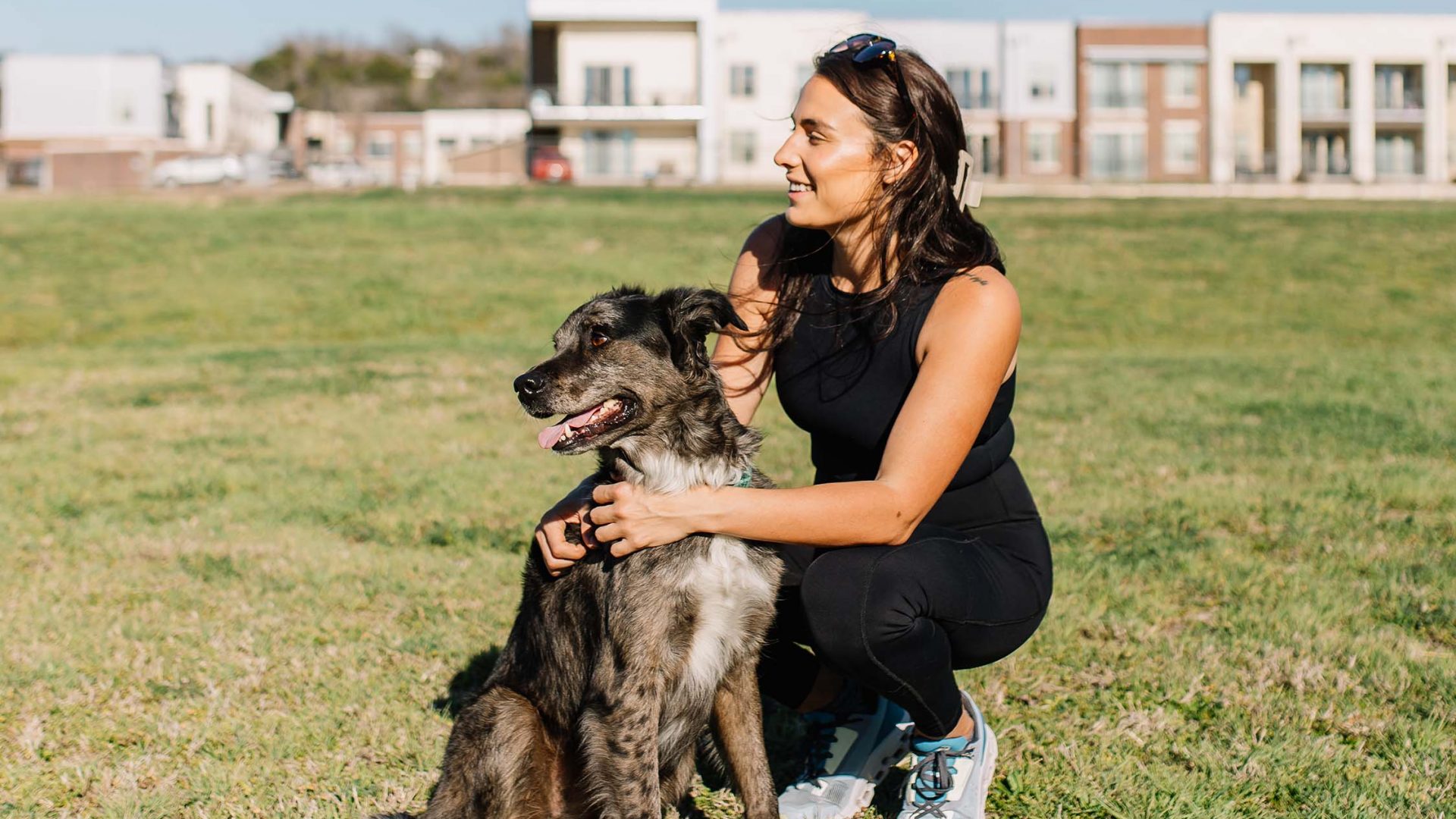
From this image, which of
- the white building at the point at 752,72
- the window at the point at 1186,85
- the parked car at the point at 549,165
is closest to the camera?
the parked car at the point at 549,165

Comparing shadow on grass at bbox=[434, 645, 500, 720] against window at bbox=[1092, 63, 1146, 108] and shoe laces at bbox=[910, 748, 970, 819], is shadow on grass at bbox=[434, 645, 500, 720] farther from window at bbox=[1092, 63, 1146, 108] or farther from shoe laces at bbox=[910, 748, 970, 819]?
window at bbox=[1092, 63, 1146, 108]

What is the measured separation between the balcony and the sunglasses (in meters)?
48.3

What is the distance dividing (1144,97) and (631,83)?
2237cm

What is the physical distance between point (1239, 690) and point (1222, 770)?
640 mm

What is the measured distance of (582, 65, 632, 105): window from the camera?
167ft

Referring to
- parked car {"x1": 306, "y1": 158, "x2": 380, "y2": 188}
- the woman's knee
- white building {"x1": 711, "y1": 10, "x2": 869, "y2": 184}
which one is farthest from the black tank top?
parked car {"x1": 306, "y1": 158, "x2": 380, "y2": 188}

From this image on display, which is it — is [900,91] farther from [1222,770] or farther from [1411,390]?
[1411,390]

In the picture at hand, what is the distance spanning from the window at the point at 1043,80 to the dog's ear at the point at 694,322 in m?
55.5

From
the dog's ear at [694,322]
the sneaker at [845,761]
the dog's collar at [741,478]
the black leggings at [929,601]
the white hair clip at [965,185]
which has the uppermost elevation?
the white hair clip at [965,185]

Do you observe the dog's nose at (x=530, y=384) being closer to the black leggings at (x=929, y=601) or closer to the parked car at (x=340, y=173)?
the black leggings at (x=929, y=601)

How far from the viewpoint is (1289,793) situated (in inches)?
139

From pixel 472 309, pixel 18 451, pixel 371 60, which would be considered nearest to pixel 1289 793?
pixel 18 451

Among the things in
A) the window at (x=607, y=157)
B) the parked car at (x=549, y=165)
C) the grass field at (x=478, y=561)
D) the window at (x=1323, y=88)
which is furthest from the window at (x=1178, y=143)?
the grass field at (x=478, y=561)

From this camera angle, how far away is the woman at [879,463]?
3170mm
